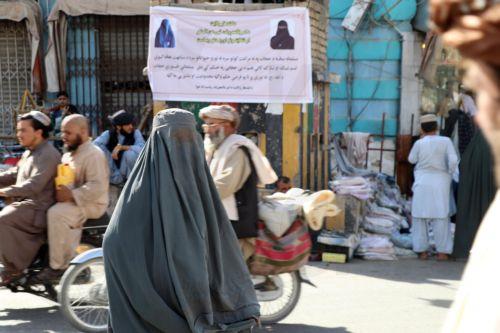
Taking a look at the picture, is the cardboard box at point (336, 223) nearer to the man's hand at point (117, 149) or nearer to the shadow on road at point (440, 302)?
the shadow on road at point (440, 302)

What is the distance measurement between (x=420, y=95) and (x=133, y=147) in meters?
5.70

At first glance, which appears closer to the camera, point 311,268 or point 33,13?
point 311,268

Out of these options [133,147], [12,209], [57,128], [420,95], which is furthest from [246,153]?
[420,95]

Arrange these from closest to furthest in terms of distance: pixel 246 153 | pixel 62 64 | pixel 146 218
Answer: pixel 146 218, pixel 246 153, pixel 62 64

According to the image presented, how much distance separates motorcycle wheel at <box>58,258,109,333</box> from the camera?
4895mm

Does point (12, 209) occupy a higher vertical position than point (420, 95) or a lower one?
lower

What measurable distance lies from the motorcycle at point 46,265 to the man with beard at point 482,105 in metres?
4.11

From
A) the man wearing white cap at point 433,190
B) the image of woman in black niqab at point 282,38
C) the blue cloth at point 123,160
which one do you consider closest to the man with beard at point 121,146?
the blue cloth at point 123,160

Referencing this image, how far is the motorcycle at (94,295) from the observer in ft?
16.1

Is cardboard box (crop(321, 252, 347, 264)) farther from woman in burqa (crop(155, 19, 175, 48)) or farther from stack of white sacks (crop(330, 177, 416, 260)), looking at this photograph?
woman in burqa (crop(155, 19, 175, 48))

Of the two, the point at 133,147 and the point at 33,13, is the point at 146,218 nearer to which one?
the point at 133,147

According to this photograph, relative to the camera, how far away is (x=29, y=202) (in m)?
5.20

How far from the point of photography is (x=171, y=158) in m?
3.64

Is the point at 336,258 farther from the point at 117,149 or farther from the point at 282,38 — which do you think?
the point at 117,149
